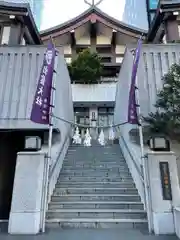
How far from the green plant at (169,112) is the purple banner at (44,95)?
2.61m

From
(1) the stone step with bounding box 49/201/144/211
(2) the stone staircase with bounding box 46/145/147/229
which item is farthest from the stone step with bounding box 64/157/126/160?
(1) the stone step with bounding box 49/201/144/211

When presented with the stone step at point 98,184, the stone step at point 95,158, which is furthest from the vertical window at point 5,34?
the stone step at point 98,184

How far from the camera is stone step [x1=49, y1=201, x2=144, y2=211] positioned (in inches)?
179

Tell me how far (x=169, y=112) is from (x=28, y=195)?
356cm

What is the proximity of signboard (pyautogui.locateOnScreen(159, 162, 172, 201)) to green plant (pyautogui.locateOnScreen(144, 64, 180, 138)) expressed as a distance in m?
1.41

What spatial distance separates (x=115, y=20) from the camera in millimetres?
16016

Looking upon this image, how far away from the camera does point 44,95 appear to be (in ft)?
14.5

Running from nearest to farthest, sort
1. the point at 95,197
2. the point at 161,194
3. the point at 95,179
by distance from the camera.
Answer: the point at 161,194
the point at 95,197
the point at 95,179

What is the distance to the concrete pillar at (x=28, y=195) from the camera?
3826mm

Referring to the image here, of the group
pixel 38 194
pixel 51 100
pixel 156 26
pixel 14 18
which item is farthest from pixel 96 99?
pixel 38 194

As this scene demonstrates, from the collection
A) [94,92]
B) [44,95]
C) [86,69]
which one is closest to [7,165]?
[44,95]

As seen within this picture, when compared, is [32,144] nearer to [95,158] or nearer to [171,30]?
[95,158]

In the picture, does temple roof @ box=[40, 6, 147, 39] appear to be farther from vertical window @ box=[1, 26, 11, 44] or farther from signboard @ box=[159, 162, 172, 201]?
signboard @ box=[159, 162, 172, 201]

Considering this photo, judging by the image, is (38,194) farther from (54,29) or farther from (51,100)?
(54,29)
